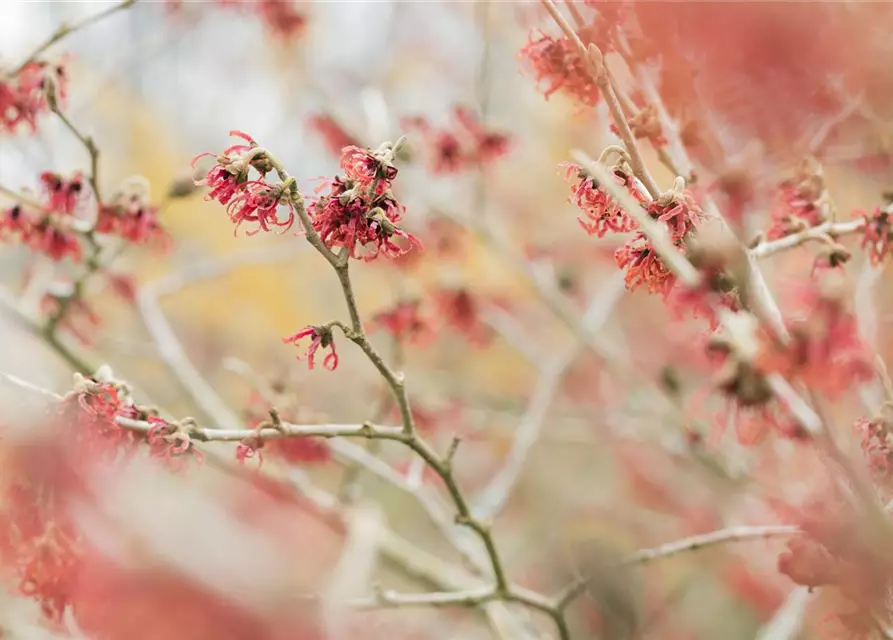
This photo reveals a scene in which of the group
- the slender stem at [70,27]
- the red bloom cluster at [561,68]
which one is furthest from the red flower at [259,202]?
the slender stem at [70,27]

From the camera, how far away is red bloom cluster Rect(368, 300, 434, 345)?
11.4ft

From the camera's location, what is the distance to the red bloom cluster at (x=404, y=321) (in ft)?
11.4

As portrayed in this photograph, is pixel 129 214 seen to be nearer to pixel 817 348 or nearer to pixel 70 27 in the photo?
pixel 70 27

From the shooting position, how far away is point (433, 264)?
514 centimetres

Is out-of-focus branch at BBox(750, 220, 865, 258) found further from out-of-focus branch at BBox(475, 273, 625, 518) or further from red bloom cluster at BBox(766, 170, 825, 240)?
out-of-focus branch at BBox(475, 273, 625, 518)

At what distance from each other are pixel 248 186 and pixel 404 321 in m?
1.81

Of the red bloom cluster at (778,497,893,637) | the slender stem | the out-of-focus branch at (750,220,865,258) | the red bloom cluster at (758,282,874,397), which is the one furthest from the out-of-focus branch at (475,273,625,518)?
the slender stem

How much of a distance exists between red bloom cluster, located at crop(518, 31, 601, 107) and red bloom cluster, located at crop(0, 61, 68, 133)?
5.35ft

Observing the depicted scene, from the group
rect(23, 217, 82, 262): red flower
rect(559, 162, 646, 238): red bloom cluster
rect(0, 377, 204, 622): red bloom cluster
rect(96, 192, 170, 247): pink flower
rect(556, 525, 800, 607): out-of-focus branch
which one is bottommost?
rect(0, 377, 204, 622): red bloom cluster

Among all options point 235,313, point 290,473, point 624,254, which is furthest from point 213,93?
point 624,254

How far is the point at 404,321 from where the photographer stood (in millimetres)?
3498

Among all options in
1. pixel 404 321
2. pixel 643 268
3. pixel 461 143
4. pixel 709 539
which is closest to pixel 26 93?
pixel 404 321

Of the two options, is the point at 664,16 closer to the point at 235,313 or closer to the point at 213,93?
the point at 235,313

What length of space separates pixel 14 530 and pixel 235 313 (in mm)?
5330
